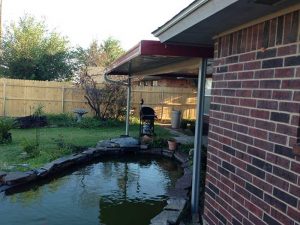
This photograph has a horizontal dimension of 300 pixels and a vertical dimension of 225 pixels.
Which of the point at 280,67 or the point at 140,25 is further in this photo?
the point at 140,25

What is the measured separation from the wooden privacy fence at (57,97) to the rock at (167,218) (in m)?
14.6

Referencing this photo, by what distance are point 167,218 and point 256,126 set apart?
2.78 metres

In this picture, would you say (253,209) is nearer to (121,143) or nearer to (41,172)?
(41,172)

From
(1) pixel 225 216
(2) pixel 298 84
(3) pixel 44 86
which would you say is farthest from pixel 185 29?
(3) pixel 44 86

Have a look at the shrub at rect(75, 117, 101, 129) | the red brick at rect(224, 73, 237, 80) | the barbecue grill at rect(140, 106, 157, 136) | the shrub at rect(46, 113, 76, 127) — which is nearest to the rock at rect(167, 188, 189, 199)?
the red brick at rect(224, 73, 237, 80)

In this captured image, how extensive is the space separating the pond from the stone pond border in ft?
0.90

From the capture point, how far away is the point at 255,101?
3.10 m

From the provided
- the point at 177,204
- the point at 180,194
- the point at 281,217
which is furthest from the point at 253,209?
the point at 180,194

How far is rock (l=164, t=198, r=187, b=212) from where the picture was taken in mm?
5735

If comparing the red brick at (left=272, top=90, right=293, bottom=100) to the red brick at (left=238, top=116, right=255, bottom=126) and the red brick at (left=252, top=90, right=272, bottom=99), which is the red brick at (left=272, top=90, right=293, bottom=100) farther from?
the red brick at (left=238, top=116, right=255, bottom=126)

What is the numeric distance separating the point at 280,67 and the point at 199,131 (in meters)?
3.11

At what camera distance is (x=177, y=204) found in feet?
19.4

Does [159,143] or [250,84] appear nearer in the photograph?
[250,84]

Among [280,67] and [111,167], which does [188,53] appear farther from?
[111,167]
